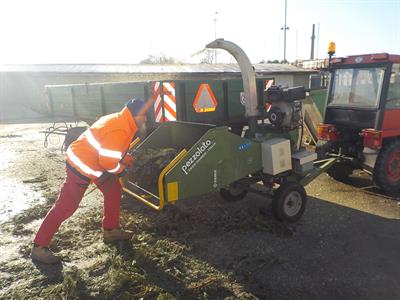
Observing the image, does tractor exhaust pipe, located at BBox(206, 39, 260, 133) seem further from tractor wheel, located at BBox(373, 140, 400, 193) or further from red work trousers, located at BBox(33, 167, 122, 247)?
tractor wheel, located at BBox(373, 140, 400, 193)

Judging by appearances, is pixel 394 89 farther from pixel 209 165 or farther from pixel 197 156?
pixel 197 156

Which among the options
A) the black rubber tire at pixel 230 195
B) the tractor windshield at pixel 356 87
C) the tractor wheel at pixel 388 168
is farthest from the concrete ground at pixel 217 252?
the tractor windshield at pixel 356 87

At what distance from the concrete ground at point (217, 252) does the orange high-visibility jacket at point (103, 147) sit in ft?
3.02

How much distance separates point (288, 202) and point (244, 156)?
0.98m

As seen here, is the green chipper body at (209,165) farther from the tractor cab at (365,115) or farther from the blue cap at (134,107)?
the tractor cab at (365,115)

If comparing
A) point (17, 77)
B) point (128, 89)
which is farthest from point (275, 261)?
point (17, 77)

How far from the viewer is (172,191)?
370 cm

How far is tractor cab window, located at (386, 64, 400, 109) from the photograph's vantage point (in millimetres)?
5633

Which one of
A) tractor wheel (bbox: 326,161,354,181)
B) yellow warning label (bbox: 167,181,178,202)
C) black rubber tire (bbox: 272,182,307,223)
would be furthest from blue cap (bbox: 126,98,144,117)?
tractor wheel (bbox: 326,161,354,181)

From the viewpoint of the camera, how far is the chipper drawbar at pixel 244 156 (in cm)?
380

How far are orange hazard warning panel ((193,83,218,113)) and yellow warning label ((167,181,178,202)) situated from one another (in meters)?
2.25

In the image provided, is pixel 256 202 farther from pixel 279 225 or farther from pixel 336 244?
pixel 336 244

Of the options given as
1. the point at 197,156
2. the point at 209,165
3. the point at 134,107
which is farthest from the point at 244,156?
the point at 134,107

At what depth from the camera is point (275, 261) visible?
145 inches
